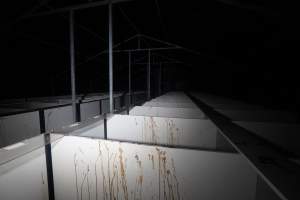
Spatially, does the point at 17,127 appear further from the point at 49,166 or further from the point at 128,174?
the point at 128,174

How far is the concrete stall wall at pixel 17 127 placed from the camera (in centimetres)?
172

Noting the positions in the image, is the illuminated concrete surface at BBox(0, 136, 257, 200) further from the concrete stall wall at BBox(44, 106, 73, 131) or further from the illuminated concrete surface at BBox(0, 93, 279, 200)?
the concrete stall wall at BBox(44, 106, 73, 131)

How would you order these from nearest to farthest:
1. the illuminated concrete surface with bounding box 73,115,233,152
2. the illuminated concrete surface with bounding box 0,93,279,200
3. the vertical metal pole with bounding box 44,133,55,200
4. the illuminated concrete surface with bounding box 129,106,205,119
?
the illuminated concrete surface with bounding box 0,93,279,200 → the vertical metal pole with bounding box 44,133,55,200 → the illuminated concrete surface with bounding box 73,115,233,152 → the illuminated concrete surface with bounding box 129,106,205,119

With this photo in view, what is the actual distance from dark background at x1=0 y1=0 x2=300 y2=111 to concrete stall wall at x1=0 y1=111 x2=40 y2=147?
1611 mm

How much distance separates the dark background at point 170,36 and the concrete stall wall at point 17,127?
161 cm

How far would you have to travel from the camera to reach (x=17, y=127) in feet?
6.07

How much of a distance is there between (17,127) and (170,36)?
11.6 ft

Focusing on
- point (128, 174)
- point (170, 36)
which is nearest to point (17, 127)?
point (128, 174)

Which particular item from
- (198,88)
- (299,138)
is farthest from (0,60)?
(198,88)

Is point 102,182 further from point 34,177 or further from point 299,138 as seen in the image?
point 299,138

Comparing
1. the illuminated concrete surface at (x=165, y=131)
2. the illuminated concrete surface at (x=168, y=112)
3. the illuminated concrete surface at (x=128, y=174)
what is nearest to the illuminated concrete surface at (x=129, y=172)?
the illuminated concrete surface at (x=128, y=174)

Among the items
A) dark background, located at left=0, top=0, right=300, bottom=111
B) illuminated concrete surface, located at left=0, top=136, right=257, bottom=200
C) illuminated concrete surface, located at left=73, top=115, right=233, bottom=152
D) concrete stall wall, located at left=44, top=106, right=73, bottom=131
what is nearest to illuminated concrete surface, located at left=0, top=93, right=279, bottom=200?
illuminated concrete surface, located at left=0, top=136, right=257, bottom=200

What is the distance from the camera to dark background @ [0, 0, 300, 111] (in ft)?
7.48

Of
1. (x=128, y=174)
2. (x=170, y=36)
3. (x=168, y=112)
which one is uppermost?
(x=170, y=36)
